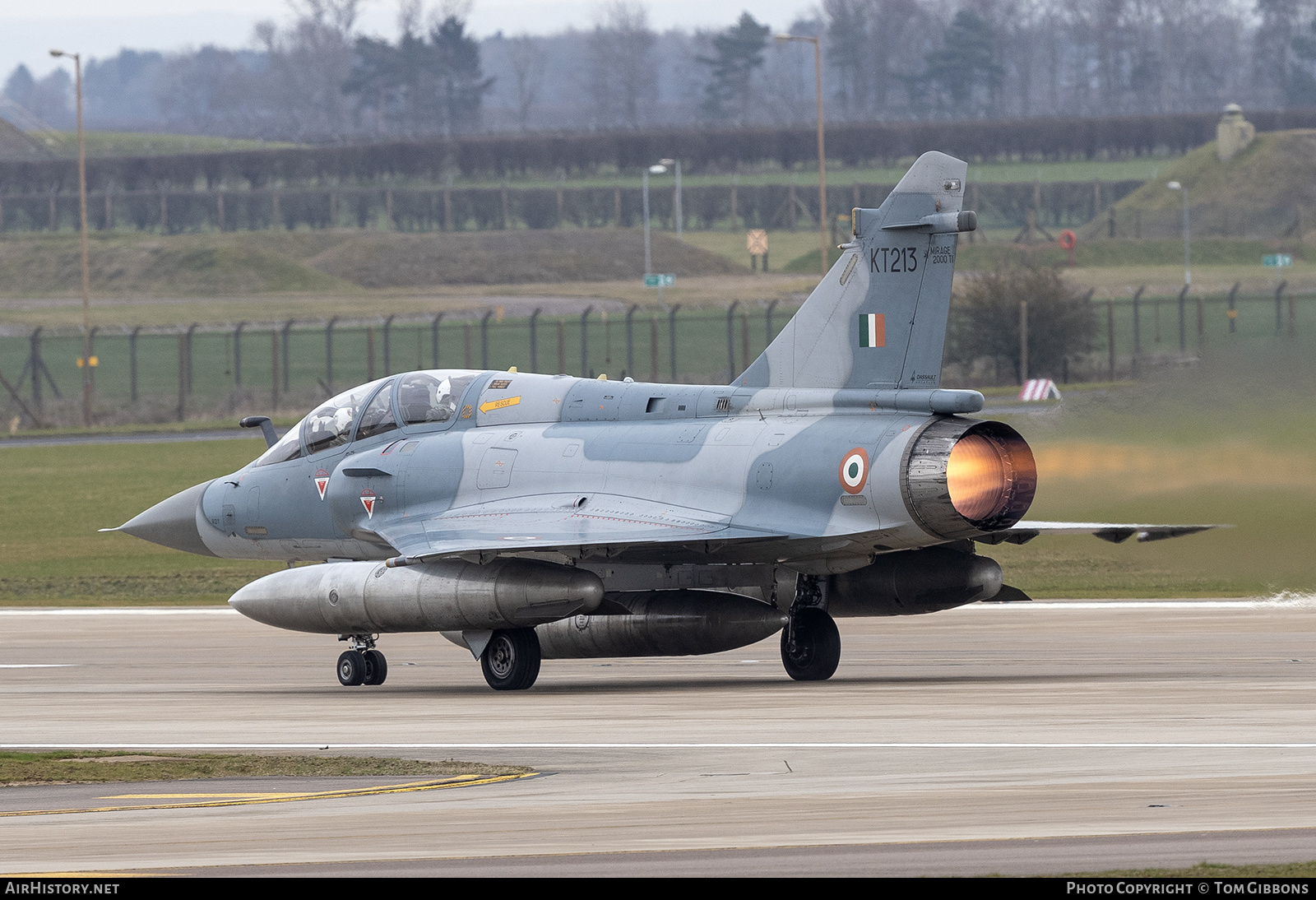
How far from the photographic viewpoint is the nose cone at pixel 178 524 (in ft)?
73.2

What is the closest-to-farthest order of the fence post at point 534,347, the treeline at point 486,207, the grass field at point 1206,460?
the grass field at point 1206,460
the fence post at point 534,347
the treeline at point 486,207

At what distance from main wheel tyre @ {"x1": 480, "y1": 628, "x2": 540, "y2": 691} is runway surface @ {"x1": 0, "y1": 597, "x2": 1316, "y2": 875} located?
12.1 inches

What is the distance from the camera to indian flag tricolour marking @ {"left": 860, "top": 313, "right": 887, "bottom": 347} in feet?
58.6

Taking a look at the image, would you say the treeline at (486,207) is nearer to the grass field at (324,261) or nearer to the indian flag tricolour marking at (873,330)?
the grass field at (324,261)

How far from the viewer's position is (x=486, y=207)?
375 feet

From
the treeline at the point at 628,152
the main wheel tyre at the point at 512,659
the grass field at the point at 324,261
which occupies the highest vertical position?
the treeline at the point at 628,152

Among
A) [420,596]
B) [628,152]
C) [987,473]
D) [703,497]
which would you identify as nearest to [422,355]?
[420,596]

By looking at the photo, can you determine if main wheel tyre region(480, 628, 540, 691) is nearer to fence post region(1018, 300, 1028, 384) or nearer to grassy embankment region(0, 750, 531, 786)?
grassy embankment region(0, 750, 531, 786)

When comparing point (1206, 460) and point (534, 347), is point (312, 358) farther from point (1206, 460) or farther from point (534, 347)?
point (1206, 460)

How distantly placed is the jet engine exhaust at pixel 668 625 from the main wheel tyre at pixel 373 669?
1.92 meters

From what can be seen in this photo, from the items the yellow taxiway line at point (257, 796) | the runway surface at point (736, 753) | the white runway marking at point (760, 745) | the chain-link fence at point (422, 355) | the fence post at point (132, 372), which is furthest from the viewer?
the fence post at point (132, 372)

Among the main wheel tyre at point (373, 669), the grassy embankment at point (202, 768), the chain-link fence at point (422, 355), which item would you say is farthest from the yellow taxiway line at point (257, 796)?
the chain-link fence at point (422, 355)
